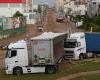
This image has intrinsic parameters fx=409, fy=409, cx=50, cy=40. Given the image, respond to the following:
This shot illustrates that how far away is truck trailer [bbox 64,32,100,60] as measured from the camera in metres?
41.2

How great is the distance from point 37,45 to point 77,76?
4105 millimetres

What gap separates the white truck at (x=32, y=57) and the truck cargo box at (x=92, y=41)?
10.9 m

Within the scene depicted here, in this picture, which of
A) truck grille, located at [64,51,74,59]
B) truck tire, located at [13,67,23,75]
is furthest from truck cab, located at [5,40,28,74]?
truck grille, located at [64,51,74,59]

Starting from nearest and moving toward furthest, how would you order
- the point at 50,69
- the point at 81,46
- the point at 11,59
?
the point at 11,59
the point at 50,69
the point at 81,46

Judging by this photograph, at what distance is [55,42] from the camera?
113ft

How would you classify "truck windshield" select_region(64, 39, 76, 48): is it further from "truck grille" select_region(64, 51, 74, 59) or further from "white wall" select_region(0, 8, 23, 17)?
"white wall" select_region(0, 8, 23, 17)

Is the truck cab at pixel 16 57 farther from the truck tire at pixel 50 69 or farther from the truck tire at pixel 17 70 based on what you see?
the truck tire at pixel 50 69

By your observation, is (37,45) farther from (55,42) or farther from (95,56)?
(95,56)

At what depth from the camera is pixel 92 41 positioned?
43625mm

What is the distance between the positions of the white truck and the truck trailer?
7.94 m

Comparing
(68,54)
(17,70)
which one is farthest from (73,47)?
(17,70)

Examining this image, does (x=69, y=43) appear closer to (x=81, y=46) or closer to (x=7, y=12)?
(x=81, y=46)

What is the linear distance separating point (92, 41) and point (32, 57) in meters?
12.3

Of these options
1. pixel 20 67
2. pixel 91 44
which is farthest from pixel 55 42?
pixel 91 44
